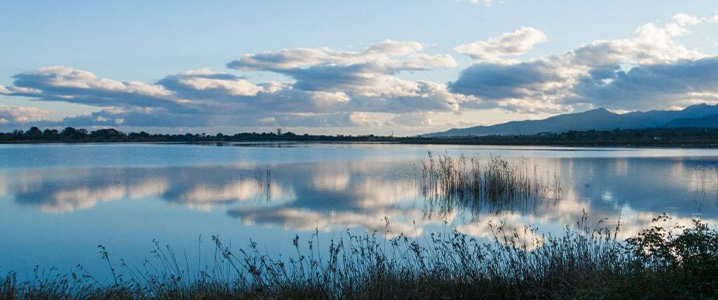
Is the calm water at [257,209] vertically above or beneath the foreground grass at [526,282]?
beneath

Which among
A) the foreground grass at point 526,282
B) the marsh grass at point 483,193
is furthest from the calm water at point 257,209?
the foreground grass at point 526,282

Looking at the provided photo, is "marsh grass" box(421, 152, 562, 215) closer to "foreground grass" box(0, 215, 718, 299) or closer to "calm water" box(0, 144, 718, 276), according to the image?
"calm water" box(0, 144, 718, 276)

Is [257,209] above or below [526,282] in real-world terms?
below

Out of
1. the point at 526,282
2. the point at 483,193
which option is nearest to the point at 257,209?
the point at 483,193

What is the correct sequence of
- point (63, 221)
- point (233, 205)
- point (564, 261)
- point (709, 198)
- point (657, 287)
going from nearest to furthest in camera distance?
point (657, 287), point (564, 261), point (63, 221), point (233, 205), point (709, 198)

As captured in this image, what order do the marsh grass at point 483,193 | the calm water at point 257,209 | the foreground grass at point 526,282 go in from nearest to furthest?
the foreground grass at point 526,282, the calm water at point 257,209, the marsh grass at point 483,193

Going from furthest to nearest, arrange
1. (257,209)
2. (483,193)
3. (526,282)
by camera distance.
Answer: (483,193), (257,209), (526,282)

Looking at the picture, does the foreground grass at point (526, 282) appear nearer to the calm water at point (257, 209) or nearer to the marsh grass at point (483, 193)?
the calm water at point (257, 209)

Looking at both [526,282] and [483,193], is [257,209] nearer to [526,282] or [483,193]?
[483,193]

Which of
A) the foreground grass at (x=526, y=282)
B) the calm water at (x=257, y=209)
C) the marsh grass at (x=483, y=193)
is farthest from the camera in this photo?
Result: the marsh grass at (x=483, y=193)

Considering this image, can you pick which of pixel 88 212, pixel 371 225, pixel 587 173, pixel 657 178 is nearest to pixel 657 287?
pixel 371 225

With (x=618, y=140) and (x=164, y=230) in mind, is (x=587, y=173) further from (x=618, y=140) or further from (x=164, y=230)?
(x=618, y=140)

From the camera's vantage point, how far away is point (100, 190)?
2064 cm

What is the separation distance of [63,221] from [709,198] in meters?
19.6
